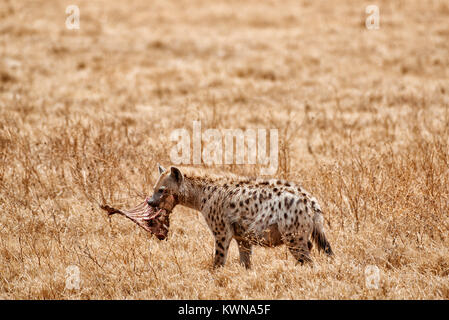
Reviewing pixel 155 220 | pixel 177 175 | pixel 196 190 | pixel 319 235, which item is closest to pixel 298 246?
pixel 319 235

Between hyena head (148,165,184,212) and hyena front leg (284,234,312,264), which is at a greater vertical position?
hyena head (148,165,184,212)

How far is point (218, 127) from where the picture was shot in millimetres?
10547

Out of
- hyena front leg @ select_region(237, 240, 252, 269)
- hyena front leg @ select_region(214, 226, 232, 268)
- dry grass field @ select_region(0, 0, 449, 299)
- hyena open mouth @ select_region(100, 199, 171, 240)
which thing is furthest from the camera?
hyena open mouth @ select_region(100, 199, 171, 240)

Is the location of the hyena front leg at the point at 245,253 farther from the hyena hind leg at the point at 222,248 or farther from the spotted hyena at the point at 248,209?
the hyena hind leg at the point at 222,248

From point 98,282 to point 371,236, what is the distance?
111 inches

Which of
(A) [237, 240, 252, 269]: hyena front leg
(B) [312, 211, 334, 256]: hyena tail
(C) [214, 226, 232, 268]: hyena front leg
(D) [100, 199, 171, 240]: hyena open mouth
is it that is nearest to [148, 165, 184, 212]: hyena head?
(D) [100, 199, 171, 240]: hyena open mouth

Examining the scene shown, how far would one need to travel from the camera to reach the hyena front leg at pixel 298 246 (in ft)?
18.7

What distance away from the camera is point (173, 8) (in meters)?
21.8

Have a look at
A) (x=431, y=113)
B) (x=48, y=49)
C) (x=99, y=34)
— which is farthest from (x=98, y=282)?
(x=99, y=34)

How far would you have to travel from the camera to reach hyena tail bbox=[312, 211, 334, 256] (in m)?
5.75

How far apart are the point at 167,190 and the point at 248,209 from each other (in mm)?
955

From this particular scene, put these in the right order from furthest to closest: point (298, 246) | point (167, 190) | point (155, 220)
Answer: point (155, 220) → point (167, 190) → point (298, 246)

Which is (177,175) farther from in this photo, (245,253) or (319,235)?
(319,235)

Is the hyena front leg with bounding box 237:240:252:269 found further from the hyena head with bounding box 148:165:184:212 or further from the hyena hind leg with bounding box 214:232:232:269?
the hyena head with bounding box 148:165:184:212
